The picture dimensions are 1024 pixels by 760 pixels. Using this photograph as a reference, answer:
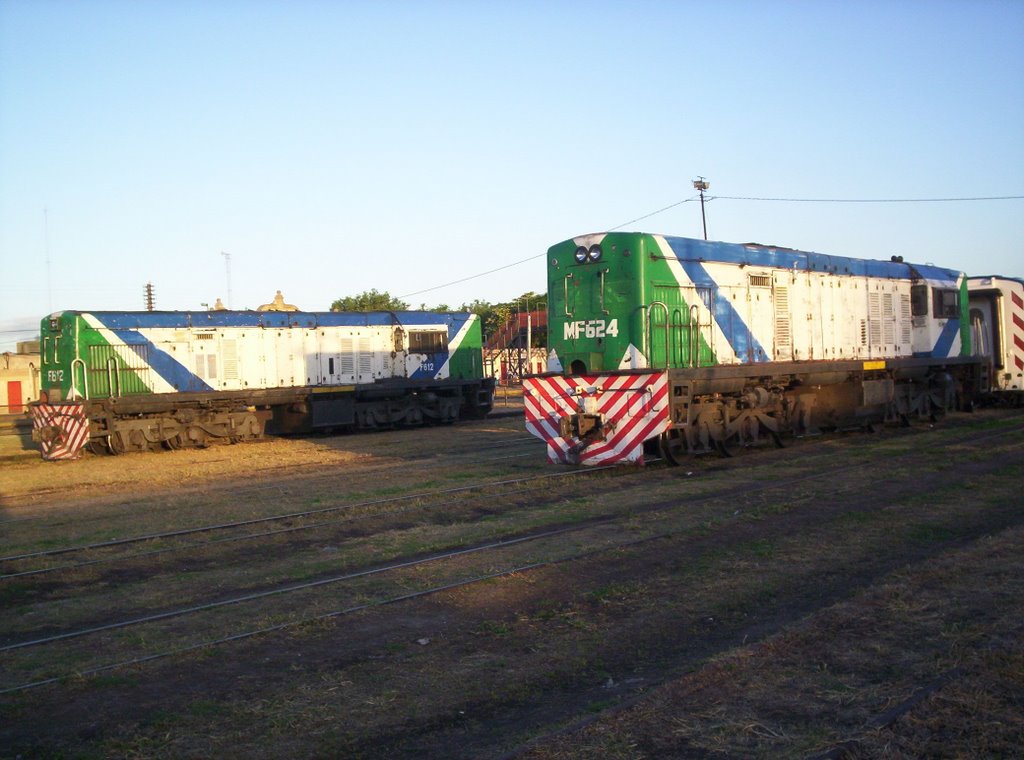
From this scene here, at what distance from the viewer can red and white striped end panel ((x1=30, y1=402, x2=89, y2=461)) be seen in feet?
65.8

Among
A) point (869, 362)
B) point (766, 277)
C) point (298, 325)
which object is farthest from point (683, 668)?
point (298, 325)

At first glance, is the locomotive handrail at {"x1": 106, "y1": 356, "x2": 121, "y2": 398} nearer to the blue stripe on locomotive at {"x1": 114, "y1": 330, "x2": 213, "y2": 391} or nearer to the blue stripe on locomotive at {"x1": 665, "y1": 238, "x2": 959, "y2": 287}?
the blue stripe on locomotive at {"x1": 114, "y1": 330, "x2": 213, "y2": 391}

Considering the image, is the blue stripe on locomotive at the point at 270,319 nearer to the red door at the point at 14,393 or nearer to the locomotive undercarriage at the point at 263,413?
the locomotive undercarriage at the point at 263,413

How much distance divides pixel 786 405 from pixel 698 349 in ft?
8.65

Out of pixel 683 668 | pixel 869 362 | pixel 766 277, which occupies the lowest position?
pixel 683 668

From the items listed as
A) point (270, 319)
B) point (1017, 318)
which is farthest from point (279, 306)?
point (1017, 318)

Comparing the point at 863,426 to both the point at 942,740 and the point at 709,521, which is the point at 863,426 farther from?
the point at 942,740

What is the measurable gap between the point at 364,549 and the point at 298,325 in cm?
1629

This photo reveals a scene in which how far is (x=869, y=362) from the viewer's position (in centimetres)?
1727

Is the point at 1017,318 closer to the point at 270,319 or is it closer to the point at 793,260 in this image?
the point at 793,260

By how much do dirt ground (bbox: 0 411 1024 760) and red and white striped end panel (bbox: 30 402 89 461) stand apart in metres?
9.76

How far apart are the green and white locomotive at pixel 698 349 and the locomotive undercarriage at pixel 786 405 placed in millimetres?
30

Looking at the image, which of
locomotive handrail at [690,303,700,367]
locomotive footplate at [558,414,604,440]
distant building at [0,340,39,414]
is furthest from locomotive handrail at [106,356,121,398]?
distant building at [0,340,39,414]

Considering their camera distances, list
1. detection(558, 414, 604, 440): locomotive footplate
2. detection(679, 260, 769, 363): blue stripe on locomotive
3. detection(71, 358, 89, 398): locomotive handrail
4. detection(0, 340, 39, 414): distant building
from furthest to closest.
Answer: detection(0, 340, 39, 414): distant building
detection(71, 358, 89, 398): locomotive handrail
detection(679, 260, 769, 363): blue stripe on locomotive
detection(558, 414, 604, 440): locomotive footplate
